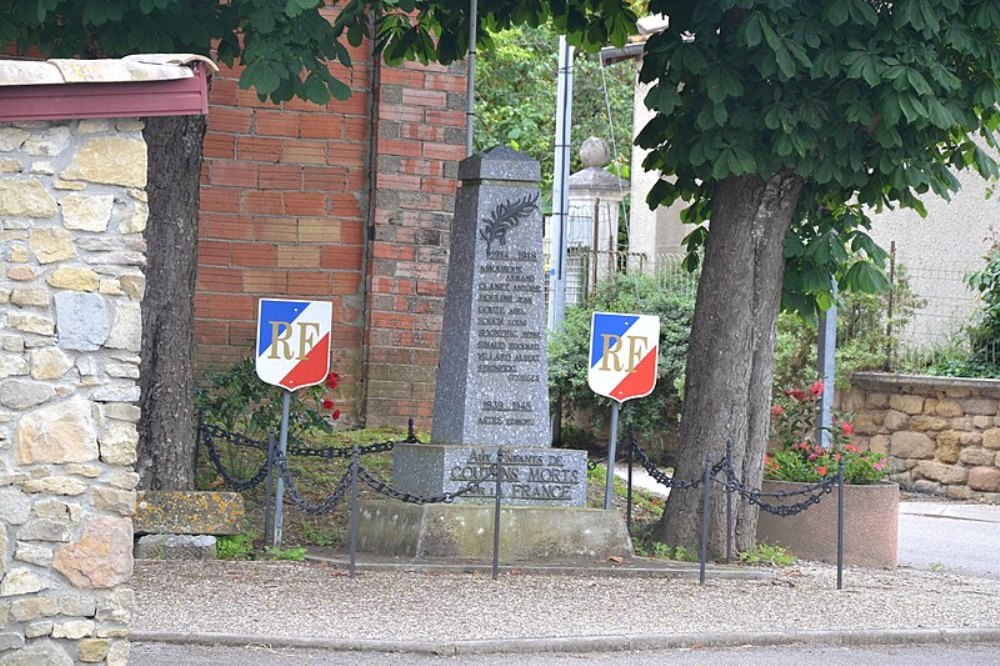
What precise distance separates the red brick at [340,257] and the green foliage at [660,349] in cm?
503

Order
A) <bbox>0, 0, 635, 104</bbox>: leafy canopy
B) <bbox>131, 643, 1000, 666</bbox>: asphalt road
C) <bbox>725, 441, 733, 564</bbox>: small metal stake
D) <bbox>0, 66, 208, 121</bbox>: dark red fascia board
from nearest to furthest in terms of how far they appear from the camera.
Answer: <bbox>0, 66, 208, 121</bbox>: dark red fascia board → <bbox>131, 643, 1000, 666</bbox>: asphalt road → <bbox>0, 0, 635, 104</bbox>: leafy canopy → <bbox>725, 441, 733, 564</bbox>: small metal stake

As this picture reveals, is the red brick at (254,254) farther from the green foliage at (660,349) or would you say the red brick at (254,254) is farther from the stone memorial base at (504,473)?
the green foliage at (660,349)

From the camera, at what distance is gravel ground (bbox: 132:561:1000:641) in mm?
8930

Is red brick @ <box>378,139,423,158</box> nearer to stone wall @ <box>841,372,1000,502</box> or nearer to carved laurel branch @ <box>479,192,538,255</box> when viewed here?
carved laurel branch @ <box>479,192,538,255</box>

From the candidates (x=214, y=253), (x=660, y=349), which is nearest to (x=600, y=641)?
(x=214, y=253)

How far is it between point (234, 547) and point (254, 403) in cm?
249

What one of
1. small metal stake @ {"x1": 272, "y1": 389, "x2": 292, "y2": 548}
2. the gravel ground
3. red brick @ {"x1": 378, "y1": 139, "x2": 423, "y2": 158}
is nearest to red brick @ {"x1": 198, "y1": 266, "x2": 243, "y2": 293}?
red brick @ {"x1": 378, "y1": 139, "x2": 423, "y2": 158}

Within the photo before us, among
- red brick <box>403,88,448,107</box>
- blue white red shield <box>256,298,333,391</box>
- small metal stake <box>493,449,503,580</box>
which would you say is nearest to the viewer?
small metal stake <box>493,449,503,580</box>

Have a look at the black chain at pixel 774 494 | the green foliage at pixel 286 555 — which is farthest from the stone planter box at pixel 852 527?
the green foliage at pixel 286 555

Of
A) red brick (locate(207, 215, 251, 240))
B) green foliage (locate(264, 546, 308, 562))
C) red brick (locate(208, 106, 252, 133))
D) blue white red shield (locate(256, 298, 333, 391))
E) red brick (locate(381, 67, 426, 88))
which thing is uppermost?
red brick (locate(381, 67, 426, 88))

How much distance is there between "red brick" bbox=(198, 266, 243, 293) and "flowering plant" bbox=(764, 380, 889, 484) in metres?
5.30

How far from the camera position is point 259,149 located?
15.8m

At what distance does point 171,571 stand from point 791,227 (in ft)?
17.5

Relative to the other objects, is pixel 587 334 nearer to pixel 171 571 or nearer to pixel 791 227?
pixel 791 227
